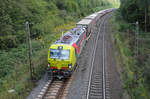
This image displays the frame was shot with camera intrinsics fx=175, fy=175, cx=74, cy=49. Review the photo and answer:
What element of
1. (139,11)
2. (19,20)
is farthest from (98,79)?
(139,11)

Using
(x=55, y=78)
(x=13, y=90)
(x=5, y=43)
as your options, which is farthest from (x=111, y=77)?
(x=5, y=43)

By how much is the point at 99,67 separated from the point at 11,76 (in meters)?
8.68

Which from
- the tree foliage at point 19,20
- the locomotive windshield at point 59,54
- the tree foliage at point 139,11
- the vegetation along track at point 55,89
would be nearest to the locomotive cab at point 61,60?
the locomotive windshield at point 59,54

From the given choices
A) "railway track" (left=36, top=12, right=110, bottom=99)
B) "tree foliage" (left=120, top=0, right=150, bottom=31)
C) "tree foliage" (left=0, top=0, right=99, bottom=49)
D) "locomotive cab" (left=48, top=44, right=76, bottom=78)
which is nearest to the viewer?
"railway track" (left=36, top=12, right=110, bottom=99)

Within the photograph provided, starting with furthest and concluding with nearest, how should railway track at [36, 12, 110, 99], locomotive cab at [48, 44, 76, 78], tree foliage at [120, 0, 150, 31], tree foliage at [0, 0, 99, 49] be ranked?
1. tree foliage at [120, 0, 150, 31]
2. tree foliage at [0, 0, 99, 49]
3. locomotive cab at [48, 44, 76, 78]
4. railway track at [36, 12, 110, 99]

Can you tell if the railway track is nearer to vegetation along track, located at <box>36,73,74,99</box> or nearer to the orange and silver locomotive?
vegetation along track, located at <box>36,73,74,99</box>

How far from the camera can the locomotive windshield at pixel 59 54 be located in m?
14.8

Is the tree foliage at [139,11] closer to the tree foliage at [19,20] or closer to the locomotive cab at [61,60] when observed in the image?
the tree foliage at [19,20]

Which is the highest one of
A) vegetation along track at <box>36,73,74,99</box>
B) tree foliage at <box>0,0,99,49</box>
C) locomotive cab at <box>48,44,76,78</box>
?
tree foliage at <box>0,0,99,49</box>

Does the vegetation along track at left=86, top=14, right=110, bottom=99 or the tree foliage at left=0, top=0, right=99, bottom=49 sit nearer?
the vegetation along track at left=86, top=14, right=110, bottom=99

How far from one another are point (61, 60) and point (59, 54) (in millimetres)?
561

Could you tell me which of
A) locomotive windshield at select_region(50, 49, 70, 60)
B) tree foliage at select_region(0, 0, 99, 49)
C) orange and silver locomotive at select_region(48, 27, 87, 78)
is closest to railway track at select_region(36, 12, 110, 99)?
orange and silver locomotive at select_region(48, 27, 87, 78)

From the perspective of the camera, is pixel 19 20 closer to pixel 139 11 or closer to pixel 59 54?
pixel 59 54

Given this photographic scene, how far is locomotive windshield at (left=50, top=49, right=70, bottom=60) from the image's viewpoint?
14828 millimetres
